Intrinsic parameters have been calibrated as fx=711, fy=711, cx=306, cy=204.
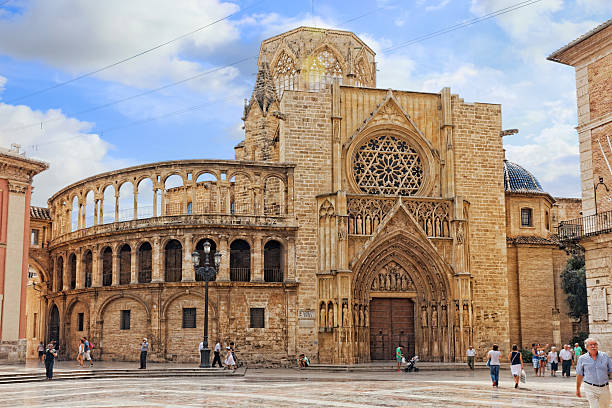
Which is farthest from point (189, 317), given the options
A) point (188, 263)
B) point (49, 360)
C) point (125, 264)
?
point (49, 360)

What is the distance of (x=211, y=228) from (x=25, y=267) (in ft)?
26.7

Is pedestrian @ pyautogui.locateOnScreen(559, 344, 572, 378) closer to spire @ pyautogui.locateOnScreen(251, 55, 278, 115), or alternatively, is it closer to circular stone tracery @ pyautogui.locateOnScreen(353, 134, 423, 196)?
circular stone tracery @ pyautogui.locateOnScreen(353, 134, 423, 196)

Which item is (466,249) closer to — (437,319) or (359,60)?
(437,319)

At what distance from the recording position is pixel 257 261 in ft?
108

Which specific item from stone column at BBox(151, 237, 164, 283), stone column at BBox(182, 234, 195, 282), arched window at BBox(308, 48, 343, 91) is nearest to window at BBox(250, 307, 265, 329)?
stone column at BBox(182, 234, 195, 282)

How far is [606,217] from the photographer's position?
974 inches

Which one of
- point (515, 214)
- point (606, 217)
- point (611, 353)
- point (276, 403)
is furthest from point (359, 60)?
point (276, 403)

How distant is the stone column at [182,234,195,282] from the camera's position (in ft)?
107

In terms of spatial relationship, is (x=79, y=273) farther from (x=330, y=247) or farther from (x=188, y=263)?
(x=330, y=247)

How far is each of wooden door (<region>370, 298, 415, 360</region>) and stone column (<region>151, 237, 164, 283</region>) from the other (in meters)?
10.1

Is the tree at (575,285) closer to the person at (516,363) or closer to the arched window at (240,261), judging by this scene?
the arched window at (240,261)

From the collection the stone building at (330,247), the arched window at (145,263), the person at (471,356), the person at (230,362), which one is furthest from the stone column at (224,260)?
the person at (471,356)

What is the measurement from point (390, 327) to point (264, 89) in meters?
15.7

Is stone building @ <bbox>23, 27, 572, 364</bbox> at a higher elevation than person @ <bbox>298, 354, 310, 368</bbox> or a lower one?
higher
